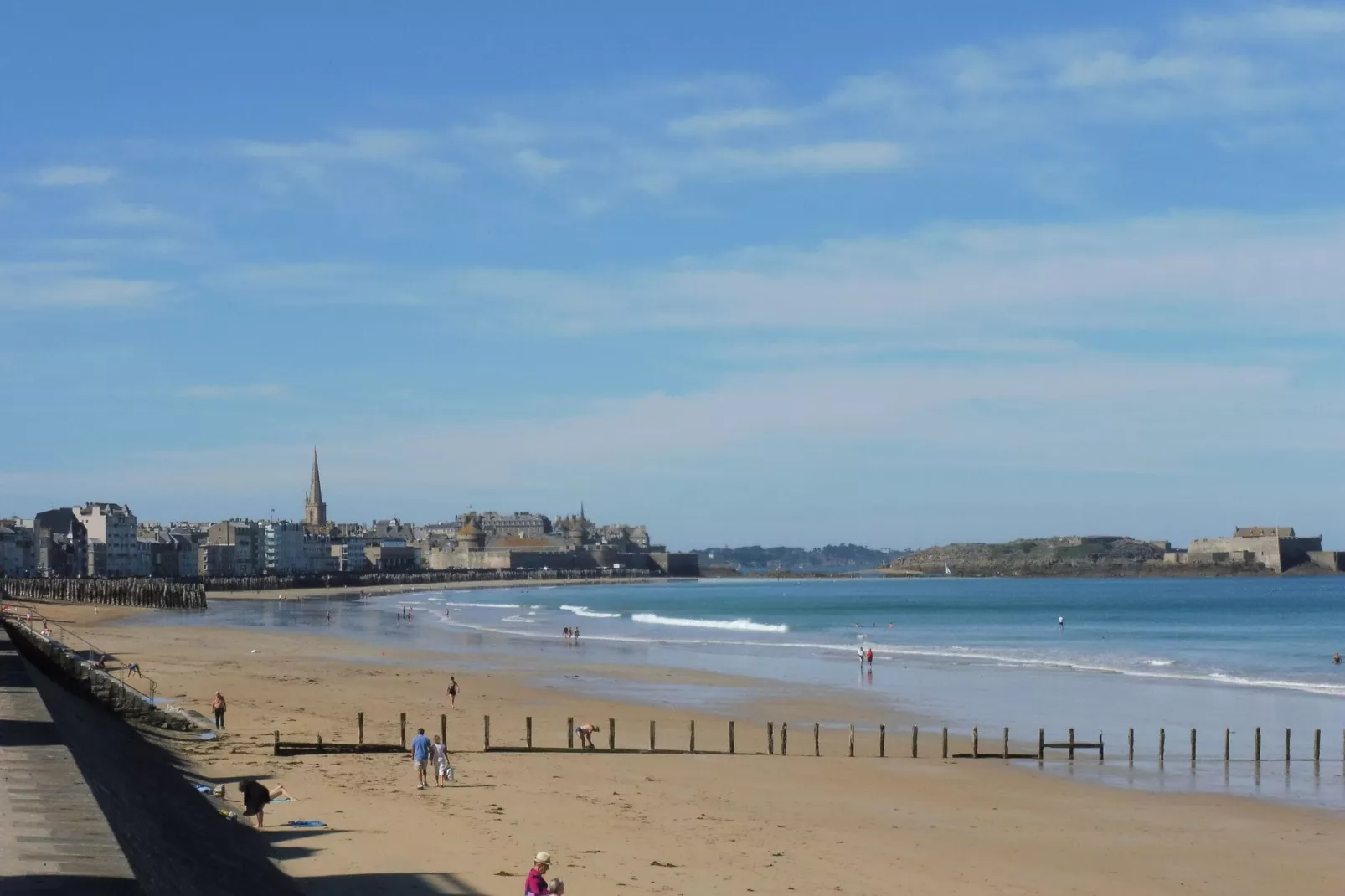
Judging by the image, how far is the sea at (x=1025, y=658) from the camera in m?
30.1

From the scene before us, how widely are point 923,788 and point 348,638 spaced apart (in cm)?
5052

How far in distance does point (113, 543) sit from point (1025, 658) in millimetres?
153997

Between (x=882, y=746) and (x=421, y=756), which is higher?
(x=421, y=756)

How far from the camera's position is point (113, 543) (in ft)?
601

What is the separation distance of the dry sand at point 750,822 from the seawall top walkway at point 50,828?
159 inches

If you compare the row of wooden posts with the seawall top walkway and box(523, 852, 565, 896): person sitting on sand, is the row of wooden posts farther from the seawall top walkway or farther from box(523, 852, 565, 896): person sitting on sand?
box(523, 852, 565, 896): person sitting on sand

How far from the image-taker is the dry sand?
1778 centimetres

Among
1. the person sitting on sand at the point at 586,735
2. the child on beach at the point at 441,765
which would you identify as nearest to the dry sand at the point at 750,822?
the child on beach at the point at 441,765

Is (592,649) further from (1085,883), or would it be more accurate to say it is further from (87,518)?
(87,518)

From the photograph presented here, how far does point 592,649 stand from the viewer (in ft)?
208

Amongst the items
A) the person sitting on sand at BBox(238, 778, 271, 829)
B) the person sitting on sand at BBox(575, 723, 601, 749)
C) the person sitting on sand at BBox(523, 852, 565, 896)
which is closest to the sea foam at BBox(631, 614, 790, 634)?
the person sitting on sand at BBox(575, 723, 601, 749)

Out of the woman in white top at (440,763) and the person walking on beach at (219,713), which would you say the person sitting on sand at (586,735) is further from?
the person walking on beach at (219,713)

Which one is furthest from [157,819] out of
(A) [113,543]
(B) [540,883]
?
(A) [113,543]

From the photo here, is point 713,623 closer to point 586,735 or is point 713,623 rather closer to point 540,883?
point 586,735
